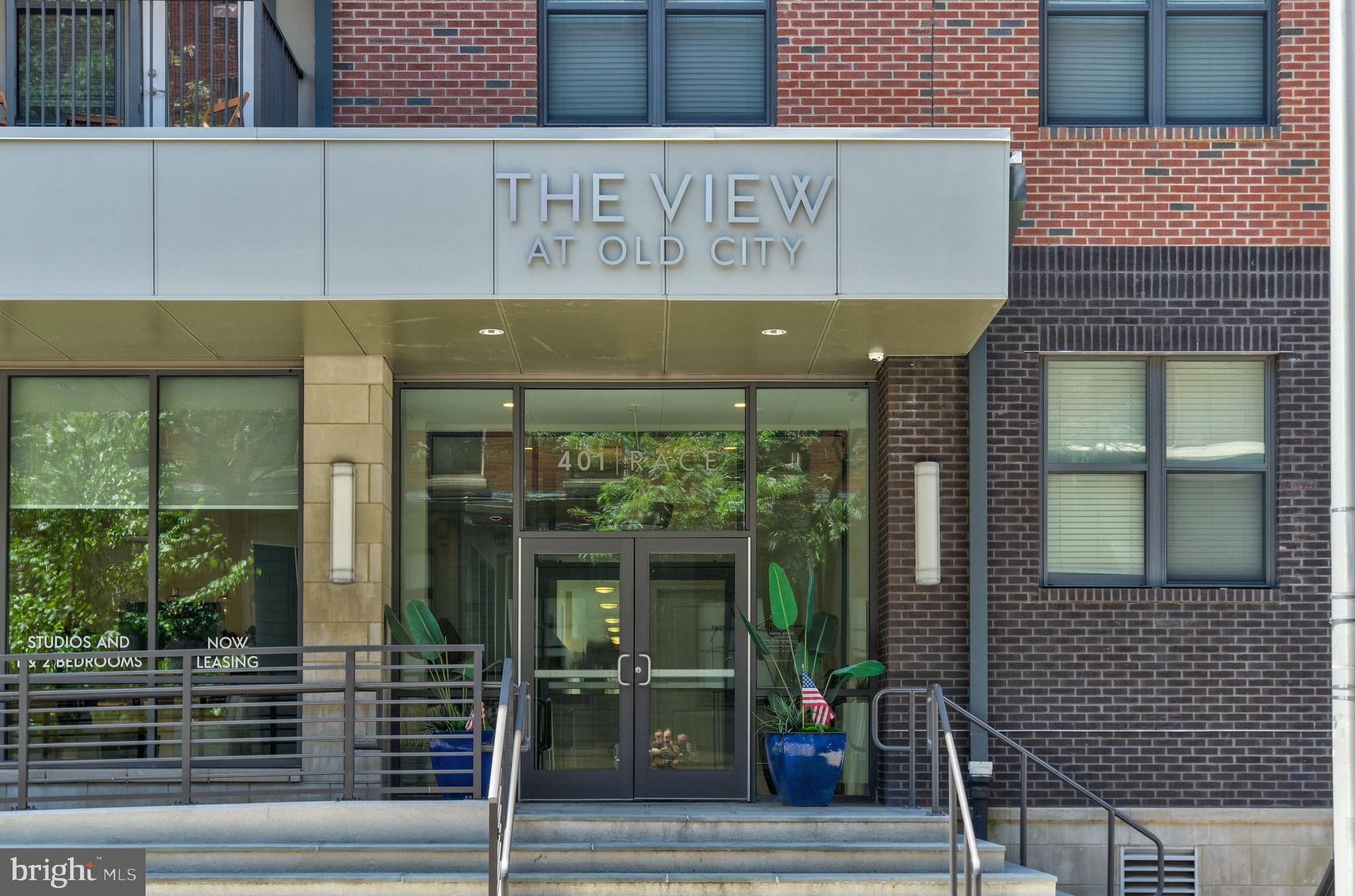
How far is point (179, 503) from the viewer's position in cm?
1166

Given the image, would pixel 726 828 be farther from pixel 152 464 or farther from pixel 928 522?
pixel 152 464

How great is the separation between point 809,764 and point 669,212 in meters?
4.14

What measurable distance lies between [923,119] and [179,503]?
659 centimetres

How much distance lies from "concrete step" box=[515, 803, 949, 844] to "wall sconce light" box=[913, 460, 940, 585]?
188 centimetres

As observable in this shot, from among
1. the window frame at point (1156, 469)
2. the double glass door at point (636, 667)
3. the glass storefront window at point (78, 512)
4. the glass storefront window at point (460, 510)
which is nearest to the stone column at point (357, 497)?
the glass storefront window at point (460, 510)

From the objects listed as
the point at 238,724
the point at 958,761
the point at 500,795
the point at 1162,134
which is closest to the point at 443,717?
the point at 238,724

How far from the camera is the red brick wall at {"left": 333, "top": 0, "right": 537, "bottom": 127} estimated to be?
11383 mm

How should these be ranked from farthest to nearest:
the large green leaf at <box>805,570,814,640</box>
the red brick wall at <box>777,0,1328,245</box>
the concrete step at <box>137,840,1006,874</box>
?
the red brick wall at <box>777,0,1328,245</box>
the large green leaf at <box>805,570,814,640</box>
the concrete step at <box>137,840,1006,874</box>

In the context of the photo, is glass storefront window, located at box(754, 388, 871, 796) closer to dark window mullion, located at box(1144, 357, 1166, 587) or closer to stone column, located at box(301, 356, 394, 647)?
dark window mullion, located at box(1144, 357, 1166, 587)

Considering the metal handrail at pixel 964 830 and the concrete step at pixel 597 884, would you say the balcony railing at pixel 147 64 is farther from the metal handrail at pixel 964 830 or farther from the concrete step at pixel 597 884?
the metal handrail at pixel 964 830

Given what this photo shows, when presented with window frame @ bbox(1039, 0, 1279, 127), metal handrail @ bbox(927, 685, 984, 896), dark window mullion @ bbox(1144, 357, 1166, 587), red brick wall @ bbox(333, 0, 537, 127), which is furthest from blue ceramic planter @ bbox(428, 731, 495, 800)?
window frame @ bbox(1039, 0, 1279, 127)

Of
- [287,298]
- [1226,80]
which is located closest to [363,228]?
[287,298]

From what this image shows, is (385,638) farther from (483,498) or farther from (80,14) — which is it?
(80,14)

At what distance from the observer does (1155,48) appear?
11.7 m
